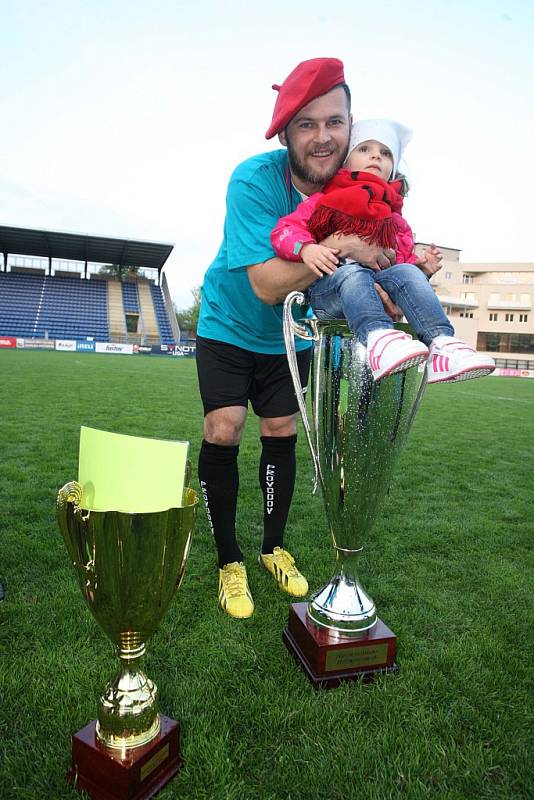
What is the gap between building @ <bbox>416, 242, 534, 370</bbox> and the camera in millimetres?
38375

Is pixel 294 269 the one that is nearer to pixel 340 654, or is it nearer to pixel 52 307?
pixel 340 654

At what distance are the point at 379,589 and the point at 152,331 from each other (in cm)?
2776

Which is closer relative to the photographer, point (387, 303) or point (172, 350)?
point (387, 303)

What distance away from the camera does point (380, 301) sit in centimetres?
120

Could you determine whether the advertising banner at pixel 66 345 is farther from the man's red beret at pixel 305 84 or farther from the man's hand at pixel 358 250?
the man's hand at pixel 358 250

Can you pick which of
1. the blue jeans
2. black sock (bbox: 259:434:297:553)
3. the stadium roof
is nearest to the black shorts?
black sock (bbox: 259:434:297:553)

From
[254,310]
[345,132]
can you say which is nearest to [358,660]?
[254,310]

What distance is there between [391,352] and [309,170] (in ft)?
2.13

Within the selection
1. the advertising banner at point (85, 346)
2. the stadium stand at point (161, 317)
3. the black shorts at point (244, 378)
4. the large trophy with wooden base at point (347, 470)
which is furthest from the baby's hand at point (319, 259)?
the stadium stand at point (161, 317)

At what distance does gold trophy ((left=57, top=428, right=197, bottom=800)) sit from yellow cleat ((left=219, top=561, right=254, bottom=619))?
54 centimetres

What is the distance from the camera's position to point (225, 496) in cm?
170

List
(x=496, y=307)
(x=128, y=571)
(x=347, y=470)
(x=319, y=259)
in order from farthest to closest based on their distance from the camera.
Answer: (x=496, y=307) → (x=347, y=470) → (x=319, y=259) → (x=128, y=571)

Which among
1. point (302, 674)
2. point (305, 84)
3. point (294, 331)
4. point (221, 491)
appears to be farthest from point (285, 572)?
point (305, 84)

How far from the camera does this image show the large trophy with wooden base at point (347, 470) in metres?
1.20
